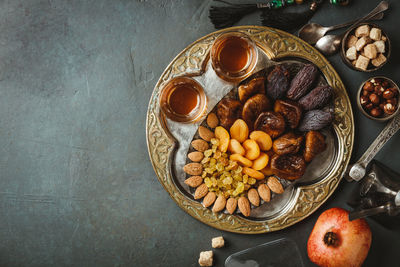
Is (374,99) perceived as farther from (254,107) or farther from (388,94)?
(254,107)

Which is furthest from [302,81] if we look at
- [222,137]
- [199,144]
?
[199,144]

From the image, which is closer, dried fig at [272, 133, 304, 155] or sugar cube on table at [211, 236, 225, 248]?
dried fig at [272, 133, 304, 155]

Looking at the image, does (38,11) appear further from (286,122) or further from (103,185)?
(286,122)

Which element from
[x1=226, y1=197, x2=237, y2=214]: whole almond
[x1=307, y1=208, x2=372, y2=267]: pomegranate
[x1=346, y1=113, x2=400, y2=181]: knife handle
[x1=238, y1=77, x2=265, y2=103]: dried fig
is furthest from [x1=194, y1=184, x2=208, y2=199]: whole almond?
[x1=346, y1=113, x2=400, y2=181]: knife handle

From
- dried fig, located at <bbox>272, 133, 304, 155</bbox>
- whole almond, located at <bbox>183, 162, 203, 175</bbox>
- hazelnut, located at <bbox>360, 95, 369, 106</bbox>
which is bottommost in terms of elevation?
whole almond, located at <bbox>183, 162, 203, 175</bbox>

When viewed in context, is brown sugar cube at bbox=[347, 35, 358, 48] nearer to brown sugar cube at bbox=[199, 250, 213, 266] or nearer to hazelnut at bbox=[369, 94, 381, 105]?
hazelnut at bbox=[369, 94, 381, 105]

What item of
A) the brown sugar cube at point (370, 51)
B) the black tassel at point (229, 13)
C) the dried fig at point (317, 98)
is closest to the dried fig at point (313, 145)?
the dried fig at point (317, 98)
